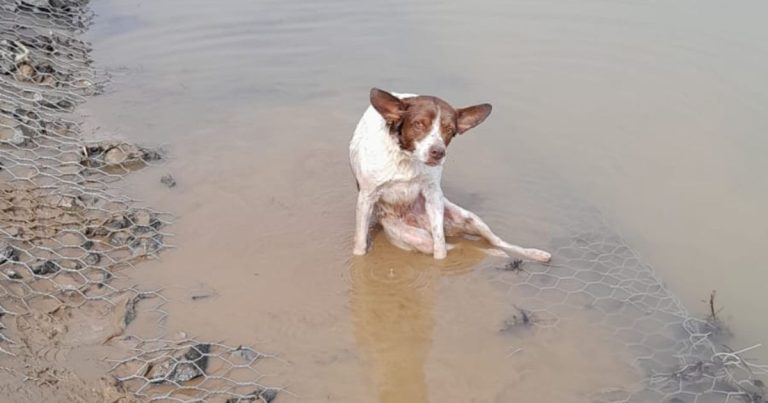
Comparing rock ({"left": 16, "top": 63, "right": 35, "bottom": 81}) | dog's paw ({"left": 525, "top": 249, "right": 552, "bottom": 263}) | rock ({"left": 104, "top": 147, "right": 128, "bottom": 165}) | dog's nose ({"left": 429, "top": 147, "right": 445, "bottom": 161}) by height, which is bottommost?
dog's paw ({"left": 525, "top": 249, "right": 552, "bottom": 263})

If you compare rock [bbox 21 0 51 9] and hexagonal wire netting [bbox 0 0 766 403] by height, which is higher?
rock [bbox 21 0 51 9]

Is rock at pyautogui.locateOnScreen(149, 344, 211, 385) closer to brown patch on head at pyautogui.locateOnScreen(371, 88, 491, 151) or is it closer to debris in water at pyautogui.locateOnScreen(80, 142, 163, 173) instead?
brown patch on head at pyautogui.locateOnScreen(371, 88, 491, 151)

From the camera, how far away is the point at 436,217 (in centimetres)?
477

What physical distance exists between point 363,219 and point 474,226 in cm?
77

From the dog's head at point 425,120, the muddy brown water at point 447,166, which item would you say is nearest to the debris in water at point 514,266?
the muddy brown water at point 447,166

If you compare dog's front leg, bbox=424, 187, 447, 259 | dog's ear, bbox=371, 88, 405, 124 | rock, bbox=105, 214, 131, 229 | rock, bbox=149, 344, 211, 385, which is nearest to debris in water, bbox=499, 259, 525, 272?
dog's front leg, bbox=424, 187, 447, 259

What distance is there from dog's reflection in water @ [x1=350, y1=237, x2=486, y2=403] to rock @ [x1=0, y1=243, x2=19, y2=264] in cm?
195

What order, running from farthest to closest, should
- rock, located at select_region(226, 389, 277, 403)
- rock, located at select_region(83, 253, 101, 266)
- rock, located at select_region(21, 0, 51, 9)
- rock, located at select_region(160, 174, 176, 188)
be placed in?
rock, located at select_region(21, 0, 51, 9) < rock, located at select_region(160, 174, 176, 188) < rock, located at select_region(83, 253, 101, 266) < rock, located at select_region(226, 389, 277, 403)

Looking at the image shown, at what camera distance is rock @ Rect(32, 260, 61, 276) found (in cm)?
436

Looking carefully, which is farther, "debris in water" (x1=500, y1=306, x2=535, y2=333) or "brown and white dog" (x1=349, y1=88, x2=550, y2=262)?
"debris in water" (x1=500, y1=306, x2=535, y2=333)

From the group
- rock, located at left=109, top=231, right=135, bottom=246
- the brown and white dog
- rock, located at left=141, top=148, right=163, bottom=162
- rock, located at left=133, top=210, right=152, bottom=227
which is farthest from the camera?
rock, located at left=141, top=148, right=163, bottom=162

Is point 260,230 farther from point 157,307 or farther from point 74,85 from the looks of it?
point 74,85

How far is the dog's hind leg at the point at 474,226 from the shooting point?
5009mm

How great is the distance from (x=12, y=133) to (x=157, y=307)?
231cm
